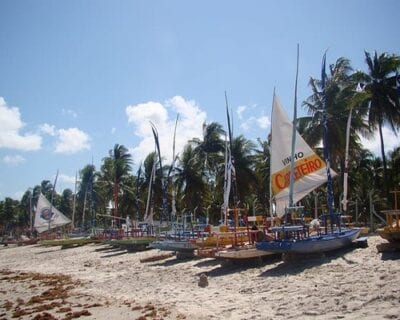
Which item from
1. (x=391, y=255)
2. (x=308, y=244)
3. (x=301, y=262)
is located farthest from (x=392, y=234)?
(x=301, y=262)

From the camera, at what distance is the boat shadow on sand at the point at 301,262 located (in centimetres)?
1750

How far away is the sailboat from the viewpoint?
18203mm

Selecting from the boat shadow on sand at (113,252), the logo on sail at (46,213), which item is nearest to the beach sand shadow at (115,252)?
the boat shadow on sand at (113,252)

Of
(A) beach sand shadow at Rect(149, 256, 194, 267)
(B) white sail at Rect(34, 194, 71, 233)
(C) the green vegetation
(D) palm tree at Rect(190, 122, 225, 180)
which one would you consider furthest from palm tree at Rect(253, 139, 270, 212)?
(B) white sail at Rect(34, 194, 71, 233)

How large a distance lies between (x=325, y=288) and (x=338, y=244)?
17.2 feet

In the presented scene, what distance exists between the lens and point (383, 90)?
33906 millimetres

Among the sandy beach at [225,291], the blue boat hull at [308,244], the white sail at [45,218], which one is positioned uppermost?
the white sail at [45,218]

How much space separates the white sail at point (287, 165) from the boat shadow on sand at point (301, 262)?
7.38ft

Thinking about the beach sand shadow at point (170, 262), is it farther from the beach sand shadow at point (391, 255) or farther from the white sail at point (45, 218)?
the white sail at point (45, 218)

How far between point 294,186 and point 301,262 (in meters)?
3.45

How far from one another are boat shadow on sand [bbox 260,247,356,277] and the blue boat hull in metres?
0.36

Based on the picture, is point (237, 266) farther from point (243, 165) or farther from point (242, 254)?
point (243, 165)

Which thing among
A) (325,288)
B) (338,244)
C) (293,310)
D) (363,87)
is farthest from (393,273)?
(363,87)

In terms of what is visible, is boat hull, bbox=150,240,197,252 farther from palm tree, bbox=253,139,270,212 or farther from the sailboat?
palm tree, bbox=253,139,270,212
